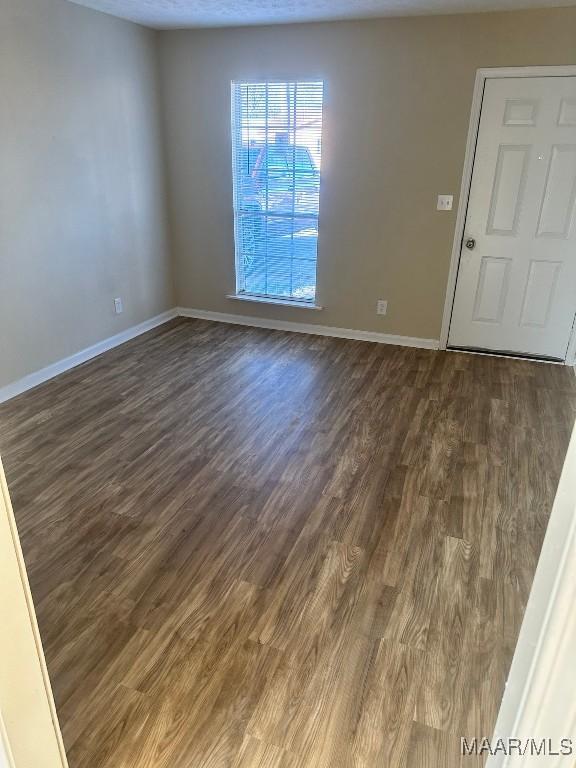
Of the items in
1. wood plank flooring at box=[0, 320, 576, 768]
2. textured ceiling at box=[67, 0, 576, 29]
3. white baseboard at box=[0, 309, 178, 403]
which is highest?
textured ceiling at box=[67, 0, 576, 29]

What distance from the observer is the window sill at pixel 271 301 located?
15.4 feet

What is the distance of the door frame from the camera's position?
3.48 metres

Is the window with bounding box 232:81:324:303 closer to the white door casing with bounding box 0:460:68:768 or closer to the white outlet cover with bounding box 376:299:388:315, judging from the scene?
the white outlet cover with bounding box 376:299:388:315

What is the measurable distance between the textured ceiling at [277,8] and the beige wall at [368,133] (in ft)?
0.47

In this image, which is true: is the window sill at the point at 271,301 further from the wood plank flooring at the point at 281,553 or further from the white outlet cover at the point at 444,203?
the white outlet cover at the point at 444,203

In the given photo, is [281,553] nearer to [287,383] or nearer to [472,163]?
[287,383]

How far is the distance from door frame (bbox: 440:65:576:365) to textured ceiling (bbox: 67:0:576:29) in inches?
14.2

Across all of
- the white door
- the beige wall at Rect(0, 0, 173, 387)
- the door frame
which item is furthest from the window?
the white door

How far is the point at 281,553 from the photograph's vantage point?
2148mm

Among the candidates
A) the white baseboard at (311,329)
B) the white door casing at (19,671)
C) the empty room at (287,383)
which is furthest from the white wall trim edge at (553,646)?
the white baseboard at (311,329)

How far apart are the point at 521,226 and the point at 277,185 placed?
6.58ft

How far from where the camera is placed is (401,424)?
3186 millimetres

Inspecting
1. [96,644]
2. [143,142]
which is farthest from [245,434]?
[143,142]

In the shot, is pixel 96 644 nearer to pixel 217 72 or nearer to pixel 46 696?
pixel 46 696
